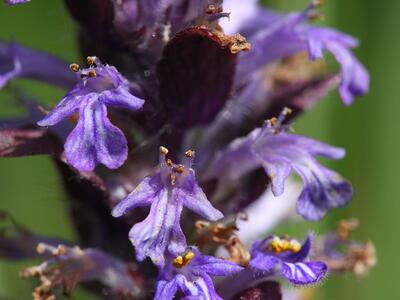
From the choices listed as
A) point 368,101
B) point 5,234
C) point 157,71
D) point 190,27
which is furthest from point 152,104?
point 368,101

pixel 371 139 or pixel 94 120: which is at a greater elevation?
pixel 94 120

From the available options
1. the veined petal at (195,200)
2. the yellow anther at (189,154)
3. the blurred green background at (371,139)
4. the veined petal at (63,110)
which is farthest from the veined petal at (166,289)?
the blurred green background at (371,139)

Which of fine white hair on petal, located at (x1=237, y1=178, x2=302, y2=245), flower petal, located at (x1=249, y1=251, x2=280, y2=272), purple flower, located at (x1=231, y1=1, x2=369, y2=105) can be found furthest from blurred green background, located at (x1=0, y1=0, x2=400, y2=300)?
flower petal, located at (x1=249, y1=251, x2=280, y2=272)

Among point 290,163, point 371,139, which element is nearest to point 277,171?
point 290,163

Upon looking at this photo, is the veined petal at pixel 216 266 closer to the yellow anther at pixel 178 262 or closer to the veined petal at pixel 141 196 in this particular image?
the yellow anther at pixel 178 262

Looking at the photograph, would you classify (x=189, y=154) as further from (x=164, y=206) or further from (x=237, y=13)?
(x=237, y=13)
